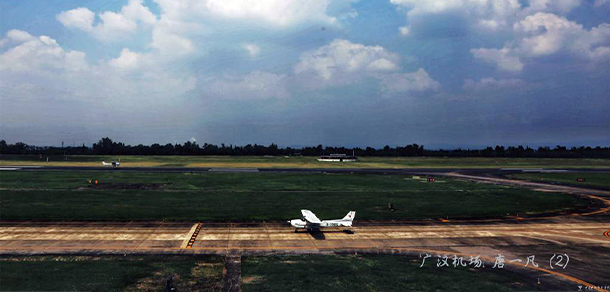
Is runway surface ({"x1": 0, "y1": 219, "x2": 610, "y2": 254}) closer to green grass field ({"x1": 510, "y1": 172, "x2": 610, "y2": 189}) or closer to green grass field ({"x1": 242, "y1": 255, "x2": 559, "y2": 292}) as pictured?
green grass field ({"x1": 242, "y1": 255, "x2": 559, "y2": 292})

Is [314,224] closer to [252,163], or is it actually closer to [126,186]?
[126,186]

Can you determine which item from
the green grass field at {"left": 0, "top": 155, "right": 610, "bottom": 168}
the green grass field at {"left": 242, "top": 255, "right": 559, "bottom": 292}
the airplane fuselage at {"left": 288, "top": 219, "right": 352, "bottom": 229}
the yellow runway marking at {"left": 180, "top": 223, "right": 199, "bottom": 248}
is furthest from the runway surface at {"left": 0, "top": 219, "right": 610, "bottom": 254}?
the green grass field at {"left": 0, "top": 155, "right": 610, "bottom": 168}

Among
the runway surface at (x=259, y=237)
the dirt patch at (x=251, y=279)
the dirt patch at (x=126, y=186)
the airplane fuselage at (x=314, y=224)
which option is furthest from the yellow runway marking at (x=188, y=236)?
the dirt patch at (x=126, y=186)

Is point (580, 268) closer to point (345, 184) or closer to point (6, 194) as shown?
point (345, 184)

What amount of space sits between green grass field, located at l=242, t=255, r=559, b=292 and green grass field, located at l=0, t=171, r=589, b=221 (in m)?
16.1

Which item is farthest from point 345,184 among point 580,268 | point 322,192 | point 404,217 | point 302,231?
point 580,268

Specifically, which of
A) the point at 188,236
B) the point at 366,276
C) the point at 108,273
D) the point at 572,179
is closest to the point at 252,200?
the point at 188,236

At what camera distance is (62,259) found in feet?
89.8

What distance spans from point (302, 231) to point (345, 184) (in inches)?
1675

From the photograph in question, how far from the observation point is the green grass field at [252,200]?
1768 inches

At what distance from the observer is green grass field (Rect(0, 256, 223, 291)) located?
22.1m

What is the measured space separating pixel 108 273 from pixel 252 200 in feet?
104

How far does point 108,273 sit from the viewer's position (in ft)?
80.0

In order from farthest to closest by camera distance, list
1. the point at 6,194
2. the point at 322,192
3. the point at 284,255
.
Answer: the point at 322,192, the point at 6,194, the point at 284,255
